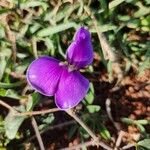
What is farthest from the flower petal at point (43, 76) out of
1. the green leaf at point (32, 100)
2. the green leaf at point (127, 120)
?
the green leaf at point (127, 120)

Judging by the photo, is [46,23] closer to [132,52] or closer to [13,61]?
[13,61]

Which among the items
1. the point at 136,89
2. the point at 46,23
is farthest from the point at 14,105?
the point at 136,89

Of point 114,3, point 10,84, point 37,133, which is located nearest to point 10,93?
point 10,84

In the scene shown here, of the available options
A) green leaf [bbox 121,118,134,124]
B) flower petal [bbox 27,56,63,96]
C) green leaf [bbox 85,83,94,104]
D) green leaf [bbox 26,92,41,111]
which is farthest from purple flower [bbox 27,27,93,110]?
green leaf [bbox 121,118,134,124]

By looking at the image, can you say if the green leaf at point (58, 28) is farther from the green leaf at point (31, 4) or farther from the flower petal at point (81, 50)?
the flower petal at point (81, 50)

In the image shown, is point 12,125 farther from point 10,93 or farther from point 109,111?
point 109,111

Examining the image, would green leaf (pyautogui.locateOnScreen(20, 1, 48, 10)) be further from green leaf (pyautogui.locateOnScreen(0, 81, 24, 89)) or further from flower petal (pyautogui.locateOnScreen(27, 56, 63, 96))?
flower petal (pyautogui.locateOnScreen(27, 56, 63, 96))

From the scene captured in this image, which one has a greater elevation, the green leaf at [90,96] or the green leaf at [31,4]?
the green leaf at [31,4]
